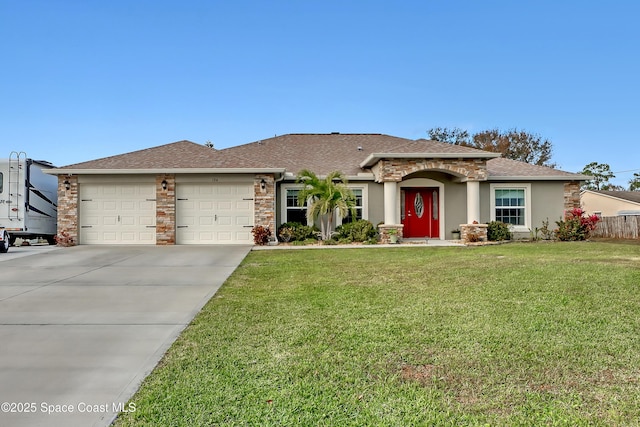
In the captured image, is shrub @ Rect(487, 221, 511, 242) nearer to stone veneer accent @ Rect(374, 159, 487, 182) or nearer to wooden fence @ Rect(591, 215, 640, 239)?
stone veneer accent @ Rect(374, 159, 487, 182)

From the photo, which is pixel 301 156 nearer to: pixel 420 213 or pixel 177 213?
pixel 420 213

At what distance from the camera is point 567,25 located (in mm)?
14062

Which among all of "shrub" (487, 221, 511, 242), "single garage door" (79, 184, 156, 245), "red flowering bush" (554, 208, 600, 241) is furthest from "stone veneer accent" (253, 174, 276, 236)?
"red flowering bush" (554, 208, 600, 241)

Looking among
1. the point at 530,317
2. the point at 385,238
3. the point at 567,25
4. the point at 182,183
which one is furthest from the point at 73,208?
the point at 567,25

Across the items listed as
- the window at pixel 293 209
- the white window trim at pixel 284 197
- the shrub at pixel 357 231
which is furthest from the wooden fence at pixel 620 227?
the white window trim at pixel 284 197

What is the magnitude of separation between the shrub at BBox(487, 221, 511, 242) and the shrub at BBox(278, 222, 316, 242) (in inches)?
262

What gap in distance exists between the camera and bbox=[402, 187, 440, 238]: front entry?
626 inches

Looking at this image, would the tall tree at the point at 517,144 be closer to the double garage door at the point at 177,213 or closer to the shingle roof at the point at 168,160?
the shingle roof at the point at 168,160

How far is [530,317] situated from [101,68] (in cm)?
1616

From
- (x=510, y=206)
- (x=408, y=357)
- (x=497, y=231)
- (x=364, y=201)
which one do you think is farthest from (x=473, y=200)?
(x=408, y=357)

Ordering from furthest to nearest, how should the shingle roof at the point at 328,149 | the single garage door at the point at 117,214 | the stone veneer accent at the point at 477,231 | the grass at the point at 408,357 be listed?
the shingle roof at the point at 328,149 → the stone veneer accent at the point at 477,231 → the single garage door at the point at 117,214 → the grass at the point at 408,357

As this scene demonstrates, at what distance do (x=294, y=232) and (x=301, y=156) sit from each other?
4.73 m

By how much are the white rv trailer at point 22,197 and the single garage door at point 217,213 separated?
497cm

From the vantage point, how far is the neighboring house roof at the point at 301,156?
45.4 feet
